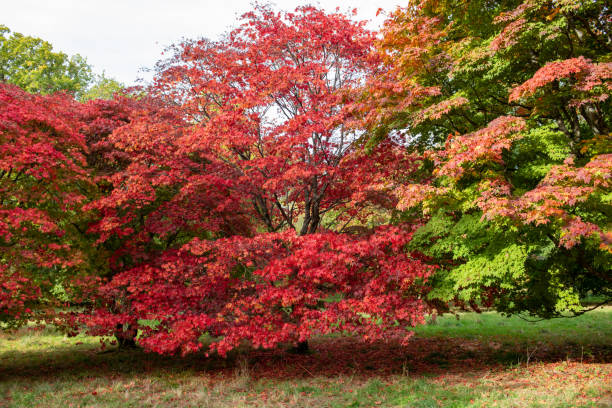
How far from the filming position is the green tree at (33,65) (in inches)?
1155

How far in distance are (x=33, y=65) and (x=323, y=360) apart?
107ft

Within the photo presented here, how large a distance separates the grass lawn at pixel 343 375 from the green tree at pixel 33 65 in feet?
76.3

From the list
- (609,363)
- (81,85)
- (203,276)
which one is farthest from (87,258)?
(81,85)

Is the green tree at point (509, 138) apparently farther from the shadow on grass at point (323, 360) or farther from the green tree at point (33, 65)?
the green tree at point (33, 65)

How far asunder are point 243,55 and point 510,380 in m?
9.90

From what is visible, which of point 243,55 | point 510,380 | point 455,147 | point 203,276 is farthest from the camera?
point 243,55

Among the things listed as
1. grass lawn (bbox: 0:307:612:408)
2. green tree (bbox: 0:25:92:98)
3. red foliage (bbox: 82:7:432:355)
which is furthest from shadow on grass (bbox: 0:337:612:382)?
green tree (bbox: 0:25:92:98)

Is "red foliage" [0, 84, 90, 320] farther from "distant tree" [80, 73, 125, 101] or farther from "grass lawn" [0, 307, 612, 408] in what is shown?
"distant tree" [80, 73, 125, 101]

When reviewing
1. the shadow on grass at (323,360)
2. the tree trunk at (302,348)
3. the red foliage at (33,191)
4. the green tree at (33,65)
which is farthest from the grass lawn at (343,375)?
the green tree at (33,65)

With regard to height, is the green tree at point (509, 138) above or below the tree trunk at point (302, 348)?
above

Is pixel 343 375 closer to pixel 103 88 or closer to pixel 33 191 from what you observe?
pixel 33 191

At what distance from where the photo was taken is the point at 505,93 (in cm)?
979

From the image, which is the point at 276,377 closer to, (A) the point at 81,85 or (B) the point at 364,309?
(B) the point at 364,309

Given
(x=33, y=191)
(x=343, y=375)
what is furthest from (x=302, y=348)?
(x=33, y=191)
